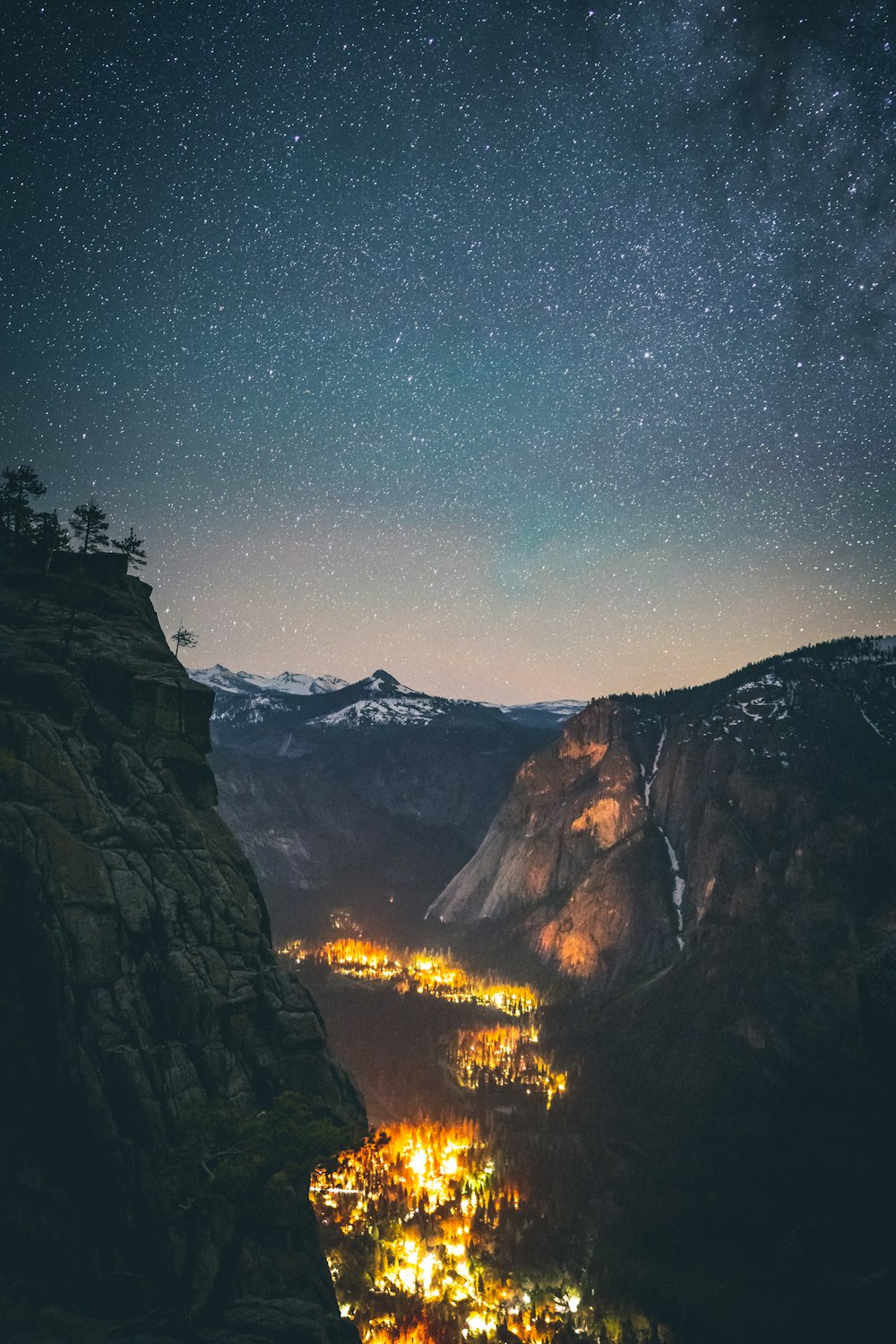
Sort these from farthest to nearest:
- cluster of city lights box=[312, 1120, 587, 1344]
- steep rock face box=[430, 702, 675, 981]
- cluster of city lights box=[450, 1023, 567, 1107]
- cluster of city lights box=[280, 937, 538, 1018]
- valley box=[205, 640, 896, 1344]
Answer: steep rock face box=[430, 702, 675, 981] → cluster of city lights box=[280, 937, 538, 1018] → cluster of city lights box=[450, 1023, 567, 1107] → valley box=[205, 640, 896, 1344] → cluster of city lights box=[312, 1120, 587, 1344]

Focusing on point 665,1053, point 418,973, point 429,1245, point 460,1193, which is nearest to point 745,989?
point 665,1053

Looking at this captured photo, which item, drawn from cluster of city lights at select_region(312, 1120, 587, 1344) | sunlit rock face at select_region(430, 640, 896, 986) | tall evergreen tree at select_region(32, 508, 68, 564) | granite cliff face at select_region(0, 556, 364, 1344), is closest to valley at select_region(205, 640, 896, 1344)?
cluster of city lights at select_region(312, 1120, 587, 1344)

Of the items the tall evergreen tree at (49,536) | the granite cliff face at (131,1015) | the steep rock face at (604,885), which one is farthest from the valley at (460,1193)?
the tall evergreen tree at (49,536)

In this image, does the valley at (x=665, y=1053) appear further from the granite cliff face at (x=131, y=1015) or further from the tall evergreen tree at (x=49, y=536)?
the tall evergreen tree at (x=49, y=536)

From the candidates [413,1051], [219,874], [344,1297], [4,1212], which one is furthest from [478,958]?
[4,1212]

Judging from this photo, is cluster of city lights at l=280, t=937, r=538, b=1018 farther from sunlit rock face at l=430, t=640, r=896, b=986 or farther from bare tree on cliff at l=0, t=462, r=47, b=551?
bare tree on cliff at l=0, t=462, r=47, b=551

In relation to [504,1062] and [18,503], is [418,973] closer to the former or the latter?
[504,1062]
